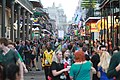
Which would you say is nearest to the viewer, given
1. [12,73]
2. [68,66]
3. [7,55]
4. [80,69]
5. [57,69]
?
[12,73]

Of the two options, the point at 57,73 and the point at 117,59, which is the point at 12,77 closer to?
the point at 117,59

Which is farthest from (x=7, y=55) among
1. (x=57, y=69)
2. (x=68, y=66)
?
(x=68, y=66)

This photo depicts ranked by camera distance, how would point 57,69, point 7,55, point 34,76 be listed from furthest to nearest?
1. point 34,76
2. point 7,55
3. point 57,69

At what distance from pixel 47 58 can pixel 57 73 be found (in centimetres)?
543

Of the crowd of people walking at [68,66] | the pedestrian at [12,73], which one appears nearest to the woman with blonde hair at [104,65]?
the crowd of people walking at [68,66]

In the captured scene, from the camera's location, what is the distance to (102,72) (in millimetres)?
10859

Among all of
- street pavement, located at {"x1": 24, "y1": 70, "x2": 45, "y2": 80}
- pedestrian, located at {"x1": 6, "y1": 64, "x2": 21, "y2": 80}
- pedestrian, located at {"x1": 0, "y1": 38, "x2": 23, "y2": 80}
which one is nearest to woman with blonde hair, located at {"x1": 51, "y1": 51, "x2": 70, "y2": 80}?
pedestrian, located at {"x1": 0, "y1": 38, "x2": 23, "y2": 80}

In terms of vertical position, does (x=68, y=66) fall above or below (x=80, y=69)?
below

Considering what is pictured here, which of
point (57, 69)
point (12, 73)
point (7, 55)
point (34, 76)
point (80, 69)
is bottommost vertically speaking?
point (34, 76)

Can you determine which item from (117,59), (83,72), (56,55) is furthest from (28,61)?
(117,59)

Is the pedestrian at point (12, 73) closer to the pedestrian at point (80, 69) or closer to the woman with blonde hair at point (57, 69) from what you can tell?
the pedestrian at point (80, 69)

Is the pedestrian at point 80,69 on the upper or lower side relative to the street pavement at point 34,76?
upper

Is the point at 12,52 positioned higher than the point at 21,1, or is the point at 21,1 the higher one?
the point at 21,1

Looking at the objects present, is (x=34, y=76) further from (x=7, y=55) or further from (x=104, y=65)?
(x=104, y=65)
